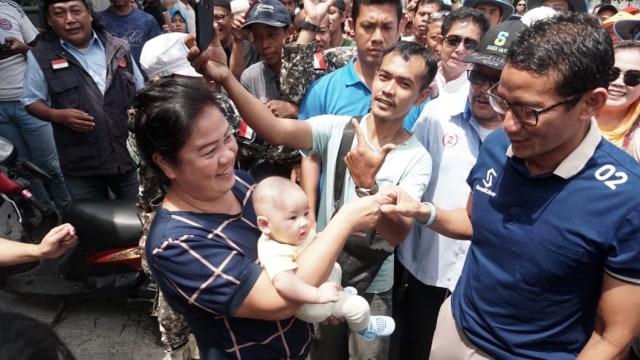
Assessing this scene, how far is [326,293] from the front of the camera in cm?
142

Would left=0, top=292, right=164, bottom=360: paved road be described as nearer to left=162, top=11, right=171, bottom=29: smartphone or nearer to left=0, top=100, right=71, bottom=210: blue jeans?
left=0, top=100, right=71, bottom=210: blue jeans

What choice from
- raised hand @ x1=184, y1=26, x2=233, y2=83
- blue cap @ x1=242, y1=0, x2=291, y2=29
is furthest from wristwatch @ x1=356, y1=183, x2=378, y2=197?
blue cap @ x1=242, y1=0, x2=291, y2=29

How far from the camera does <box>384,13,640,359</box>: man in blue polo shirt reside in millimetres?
1352

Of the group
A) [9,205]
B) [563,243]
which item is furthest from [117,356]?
[563,243]

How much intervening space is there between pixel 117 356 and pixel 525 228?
2870mm

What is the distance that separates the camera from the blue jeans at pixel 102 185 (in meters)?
3.62

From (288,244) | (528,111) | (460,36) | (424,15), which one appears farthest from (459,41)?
(288,244)

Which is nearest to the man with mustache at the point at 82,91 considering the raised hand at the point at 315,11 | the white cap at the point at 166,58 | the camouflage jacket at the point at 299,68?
the white cap at the point at 166,58

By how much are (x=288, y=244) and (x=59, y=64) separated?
2.79 meters

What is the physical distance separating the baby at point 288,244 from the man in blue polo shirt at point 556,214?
369mm

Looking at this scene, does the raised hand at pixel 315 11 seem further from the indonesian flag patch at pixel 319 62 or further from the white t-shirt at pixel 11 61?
the white t-shirt at pixel 11 61

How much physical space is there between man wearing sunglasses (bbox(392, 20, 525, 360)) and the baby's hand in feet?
3.59

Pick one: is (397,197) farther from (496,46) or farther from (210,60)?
(496,46)

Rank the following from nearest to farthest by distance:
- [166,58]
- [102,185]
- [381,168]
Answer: [381,168]
[166,58]
[102,185]
